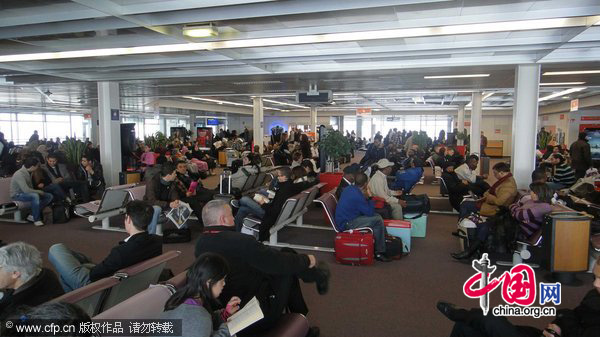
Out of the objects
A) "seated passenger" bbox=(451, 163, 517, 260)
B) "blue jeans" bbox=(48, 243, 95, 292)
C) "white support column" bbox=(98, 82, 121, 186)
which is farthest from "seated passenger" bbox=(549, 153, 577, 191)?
"white support column" bbox=(98, 82, 121, 186)

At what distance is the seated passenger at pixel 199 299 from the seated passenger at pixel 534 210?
443 cm

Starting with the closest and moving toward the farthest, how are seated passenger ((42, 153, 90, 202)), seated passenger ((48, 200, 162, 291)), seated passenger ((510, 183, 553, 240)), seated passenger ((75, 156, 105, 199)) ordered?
seated passenger ((48, 200, 162, 291)), seated passenger ((510, 183, 553, 240)), seated passenger ((42, 153, 90, 202)), seated passenger ((75, 156, 105, 199))

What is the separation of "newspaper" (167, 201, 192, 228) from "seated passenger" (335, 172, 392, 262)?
239cm

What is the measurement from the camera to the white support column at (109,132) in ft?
38.6

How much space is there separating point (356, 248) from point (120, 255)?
3.19 meters

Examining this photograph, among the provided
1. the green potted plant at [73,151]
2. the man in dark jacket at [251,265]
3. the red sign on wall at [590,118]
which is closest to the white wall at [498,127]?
the red sign on wall at [590,118]

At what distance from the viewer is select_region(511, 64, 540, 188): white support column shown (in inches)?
329

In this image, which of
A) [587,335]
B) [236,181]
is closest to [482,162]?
[236,181]

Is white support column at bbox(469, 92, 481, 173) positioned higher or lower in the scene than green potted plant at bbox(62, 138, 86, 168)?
higher

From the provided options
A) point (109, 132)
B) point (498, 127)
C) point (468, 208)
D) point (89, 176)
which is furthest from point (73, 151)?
point (498, 127)

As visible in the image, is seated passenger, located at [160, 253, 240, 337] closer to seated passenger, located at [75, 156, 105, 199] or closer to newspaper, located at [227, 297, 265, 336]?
newspaper, located at [227, 297, 265, 336]

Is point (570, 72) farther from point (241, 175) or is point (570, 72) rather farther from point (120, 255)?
point (120, 255)

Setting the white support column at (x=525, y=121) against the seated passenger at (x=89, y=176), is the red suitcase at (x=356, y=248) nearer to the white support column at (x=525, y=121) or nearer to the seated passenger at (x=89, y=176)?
the white support column at (x=525, y=121)

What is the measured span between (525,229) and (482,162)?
36.6ft
